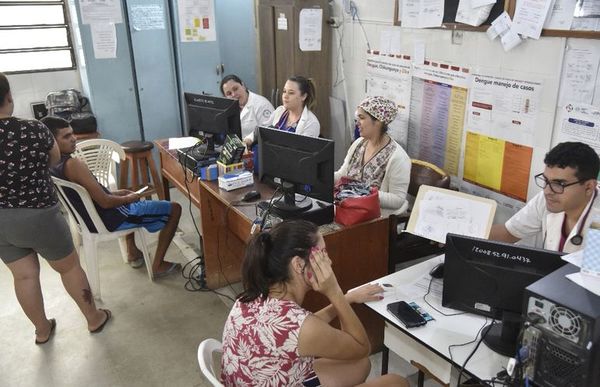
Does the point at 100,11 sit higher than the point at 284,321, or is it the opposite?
the point at 100,11

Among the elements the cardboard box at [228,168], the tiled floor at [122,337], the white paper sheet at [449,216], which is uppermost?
the white paper sheet at [449,216]

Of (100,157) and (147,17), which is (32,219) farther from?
(147,17)

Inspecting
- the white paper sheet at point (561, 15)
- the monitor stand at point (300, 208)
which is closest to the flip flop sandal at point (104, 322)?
the monitor stand at point (300, 208)

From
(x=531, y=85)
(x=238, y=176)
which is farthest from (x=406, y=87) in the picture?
(x=238, y=176)

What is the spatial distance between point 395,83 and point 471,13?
802 mm

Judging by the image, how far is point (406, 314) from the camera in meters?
1.84

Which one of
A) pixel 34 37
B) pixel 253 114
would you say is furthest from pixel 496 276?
pixel 34 37

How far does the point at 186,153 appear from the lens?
337cm

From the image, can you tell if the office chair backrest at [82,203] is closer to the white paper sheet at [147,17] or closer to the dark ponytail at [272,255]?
the dark ponytail at [272,255]

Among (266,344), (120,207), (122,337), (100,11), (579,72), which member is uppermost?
(100,11)

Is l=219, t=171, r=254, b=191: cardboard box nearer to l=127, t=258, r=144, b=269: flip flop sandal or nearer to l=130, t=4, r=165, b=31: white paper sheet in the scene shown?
l=127, t=258, r=144, b=269: flip flop sandal

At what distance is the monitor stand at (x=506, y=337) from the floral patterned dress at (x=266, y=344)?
0.60 m

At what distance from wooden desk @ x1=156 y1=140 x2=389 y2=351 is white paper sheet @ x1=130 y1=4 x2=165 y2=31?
1.44 meters

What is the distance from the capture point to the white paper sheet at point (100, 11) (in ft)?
14.1
